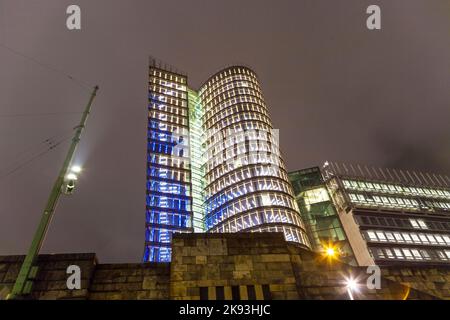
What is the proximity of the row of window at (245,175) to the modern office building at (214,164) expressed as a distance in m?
0.22

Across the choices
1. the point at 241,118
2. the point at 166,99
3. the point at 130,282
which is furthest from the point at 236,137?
the point at 130,282

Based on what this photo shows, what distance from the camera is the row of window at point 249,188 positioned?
210 ft

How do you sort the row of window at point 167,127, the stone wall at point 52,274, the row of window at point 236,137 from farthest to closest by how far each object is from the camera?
1. the row of window at point 167,127
2. the row of window at point 236,137
3. the stone wall at point 52,274

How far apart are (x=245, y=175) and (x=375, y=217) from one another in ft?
93.6

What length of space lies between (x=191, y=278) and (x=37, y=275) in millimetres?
7313

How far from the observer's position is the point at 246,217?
59.6 metres

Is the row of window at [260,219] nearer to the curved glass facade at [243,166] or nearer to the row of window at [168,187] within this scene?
the curved glass facade at [243,166]

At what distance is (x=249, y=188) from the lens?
210 feet

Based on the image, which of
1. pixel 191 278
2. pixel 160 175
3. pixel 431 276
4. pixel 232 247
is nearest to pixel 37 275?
pixel 191 278

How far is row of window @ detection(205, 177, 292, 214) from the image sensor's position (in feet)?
210

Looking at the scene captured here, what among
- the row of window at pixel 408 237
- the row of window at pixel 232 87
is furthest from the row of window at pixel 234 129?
the row of window at pixel 408 237

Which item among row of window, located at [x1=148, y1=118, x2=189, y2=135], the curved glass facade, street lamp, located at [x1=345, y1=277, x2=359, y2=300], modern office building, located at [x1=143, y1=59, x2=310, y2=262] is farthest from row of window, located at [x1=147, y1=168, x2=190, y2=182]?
street lamp, located at [x1=345, y1=277, x2=359, y2=300]
